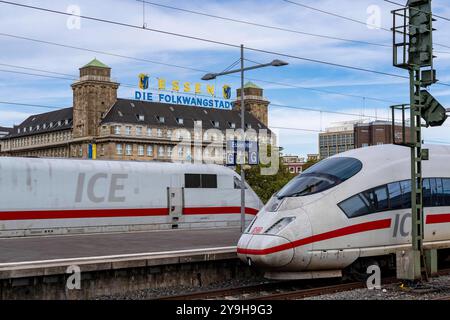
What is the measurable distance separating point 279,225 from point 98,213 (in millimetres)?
14328

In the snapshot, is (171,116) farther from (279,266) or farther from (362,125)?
(279,266)

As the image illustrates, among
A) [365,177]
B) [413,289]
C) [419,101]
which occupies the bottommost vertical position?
[413,289]

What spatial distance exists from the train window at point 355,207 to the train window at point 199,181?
16.1 meters

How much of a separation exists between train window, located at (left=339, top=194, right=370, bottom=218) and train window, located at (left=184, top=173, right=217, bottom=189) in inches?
634

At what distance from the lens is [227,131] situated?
122m

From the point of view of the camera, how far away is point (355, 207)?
1518cm

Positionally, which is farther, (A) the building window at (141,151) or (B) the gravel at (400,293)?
(A) the building window at (141,151)

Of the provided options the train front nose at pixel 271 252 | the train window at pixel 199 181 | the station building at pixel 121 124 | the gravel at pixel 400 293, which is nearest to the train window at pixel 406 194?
the gravel at pixel 400 293

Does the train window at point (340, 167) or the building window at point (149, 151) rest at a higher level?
the building window at point (149, 151)

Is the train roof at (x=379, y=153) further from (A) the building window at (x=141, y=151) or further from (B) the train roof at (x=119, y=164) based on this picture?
(A) the building window at (x=141, y=151)

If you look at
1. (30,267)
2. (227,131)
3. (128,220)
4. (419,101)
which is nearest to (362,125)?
(128,220)

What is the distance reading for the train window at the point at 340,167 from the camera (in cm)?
1552

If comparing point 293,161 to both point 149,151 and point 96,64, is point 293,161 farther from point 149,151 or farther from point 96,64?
point 96,64

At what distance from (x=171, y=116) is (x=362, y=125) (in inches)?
2921
